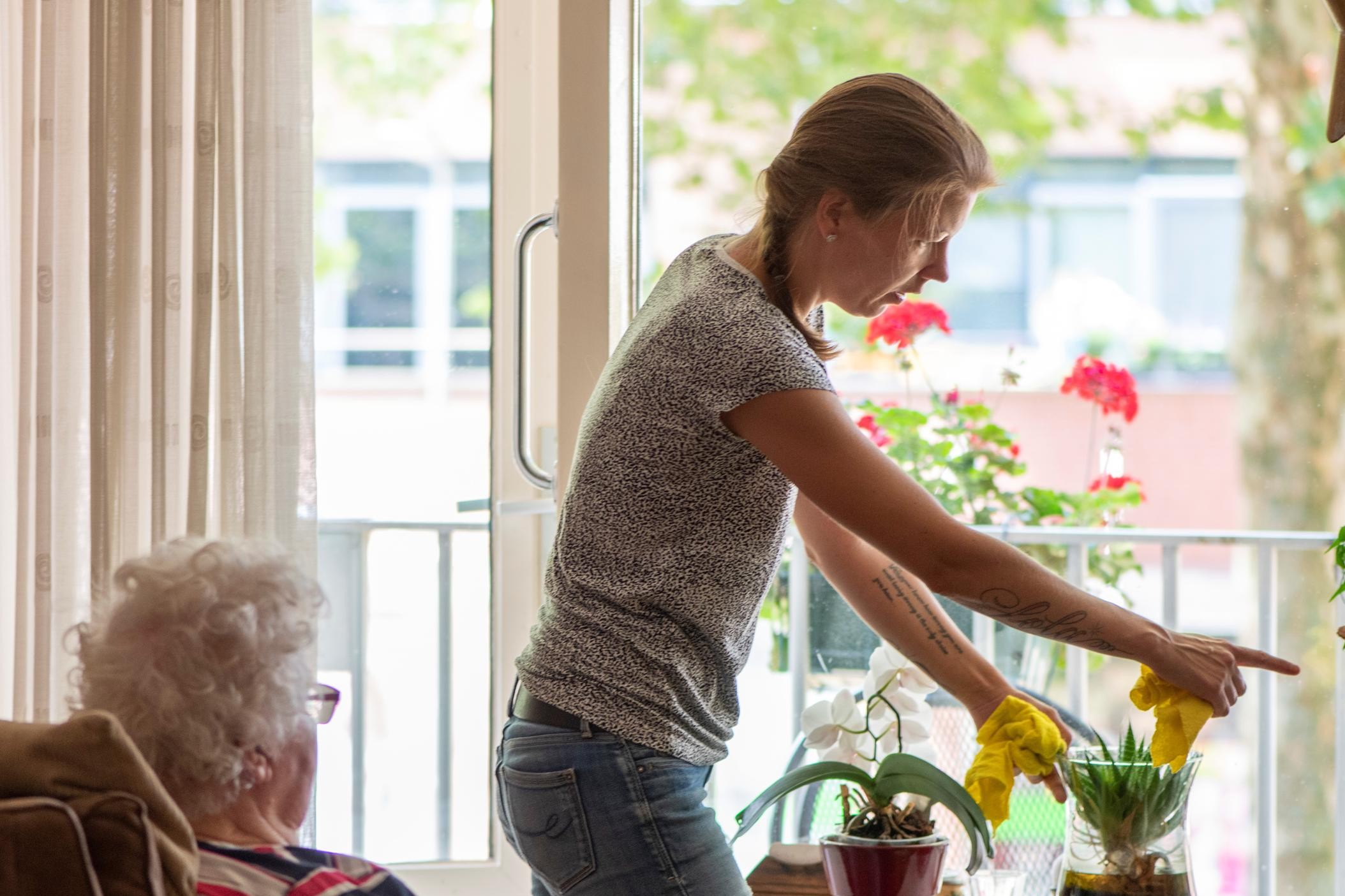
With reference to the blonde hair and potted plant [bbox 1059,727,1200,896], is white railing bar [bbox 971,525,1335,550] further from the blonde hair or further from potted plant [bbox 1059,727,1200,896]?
the blonde hair

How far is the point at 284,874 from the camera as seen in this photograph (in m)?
1.03

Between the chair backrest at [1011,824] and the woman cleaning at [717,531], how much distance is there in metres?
0.82

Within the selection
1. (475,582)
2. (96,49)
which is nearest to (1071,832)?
(475,582)

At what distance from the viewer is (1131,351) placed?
9.18 ft

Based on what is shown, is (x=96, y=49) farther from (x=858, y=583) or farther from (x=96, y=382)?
(x=858, y=583)

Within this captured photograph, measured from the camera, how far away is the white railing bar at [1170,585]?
2.62 metres

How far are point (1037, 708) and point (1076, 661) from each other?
124 cm

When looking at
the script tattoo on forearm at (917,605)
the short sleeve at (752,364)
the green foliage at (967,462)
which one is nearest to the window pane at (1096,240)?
the green foliage at (967,462)

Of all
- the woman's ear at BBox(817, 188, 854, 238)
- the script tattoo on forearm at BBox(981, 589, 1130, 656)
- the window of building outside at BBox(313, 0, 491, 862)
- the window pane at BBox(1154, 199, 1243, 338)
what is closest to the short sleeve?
the woman's ear at BBox(817, 188, 854, 238)

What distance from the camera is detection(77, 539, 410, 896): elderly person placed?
1040mm

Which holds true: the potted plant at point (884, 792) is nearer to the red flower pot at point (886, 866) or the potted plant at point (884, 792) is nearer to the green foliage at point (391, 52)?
the red flower pot at point (886, 866)

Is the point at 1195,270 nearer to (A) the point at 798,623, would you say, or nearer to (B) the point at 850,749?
(A) the point at 798,623

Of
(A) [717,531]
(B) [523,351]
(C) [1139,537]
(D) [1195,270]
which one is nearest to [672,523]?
(A) [717,531]

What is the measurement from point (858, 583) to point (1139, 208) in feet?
5.23
